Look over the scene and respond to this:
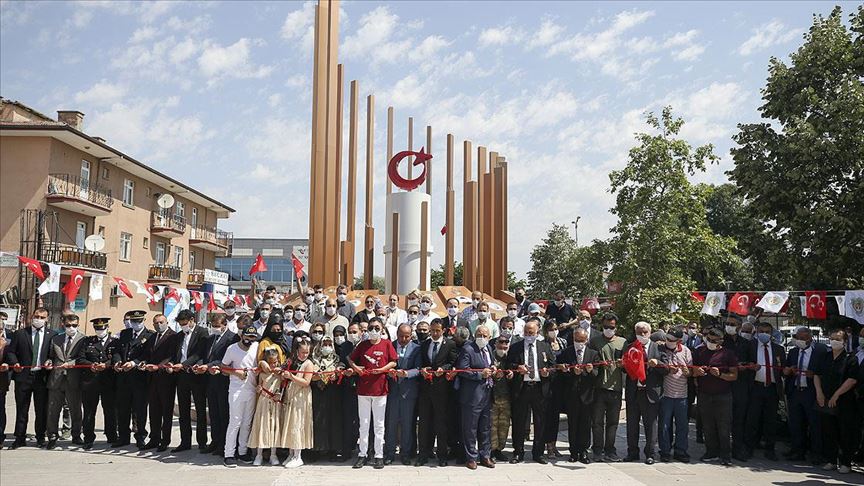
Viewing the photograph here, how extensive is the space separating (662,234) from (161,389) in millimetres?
10720

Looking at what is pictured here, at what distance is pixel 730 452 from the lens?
875 cm

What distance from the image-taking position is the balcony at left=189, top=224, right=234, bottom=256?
40.0 m

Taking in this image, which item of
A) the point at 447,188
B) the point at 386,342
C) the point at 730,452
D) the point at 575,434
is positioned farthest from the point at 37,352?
the point at 447,188

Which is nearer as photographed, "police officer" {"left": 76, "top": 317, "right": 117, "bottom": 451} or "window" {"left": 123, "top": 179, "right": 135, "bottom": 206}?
"police officer" {"left": 76, "top": 317, "right": 117, "bottom": 451}

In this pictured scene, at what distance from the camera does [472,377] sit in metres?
8.38

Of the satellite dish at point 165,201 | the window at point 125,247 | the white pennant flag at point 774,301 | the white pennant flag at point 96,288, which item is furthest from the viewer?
the satellite dish at point 165,201

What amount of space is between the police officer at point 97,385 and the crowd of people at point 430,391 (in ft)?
0.06

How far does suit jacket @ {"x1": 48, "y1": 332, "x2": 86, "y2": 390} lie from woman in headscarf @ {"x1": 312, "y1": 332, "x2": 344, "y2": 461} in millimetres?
3708

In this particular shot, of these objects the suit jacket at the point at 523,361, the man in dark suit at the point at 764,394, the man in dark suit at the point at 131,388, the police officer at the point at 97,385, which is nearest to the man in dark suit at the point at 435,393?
the suit jacket at the point at 523,361

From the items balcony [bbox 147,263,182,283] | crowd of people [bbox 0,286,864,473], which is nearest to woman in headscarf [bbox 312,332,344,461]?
crowd of people [bbox 0,286,864,473]

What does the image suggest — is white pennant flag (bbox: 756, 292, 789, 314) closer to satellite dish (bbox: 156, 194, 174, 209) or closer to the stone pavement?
the stone pavement

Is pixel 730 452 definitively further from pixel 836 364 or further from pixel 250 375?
pixel 250 375

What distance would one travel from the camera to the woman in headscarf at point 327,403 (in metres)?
8.45

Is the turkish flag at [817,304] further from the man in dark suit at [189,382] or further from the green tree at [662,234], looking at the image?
the man in dark suit at [189,382]
